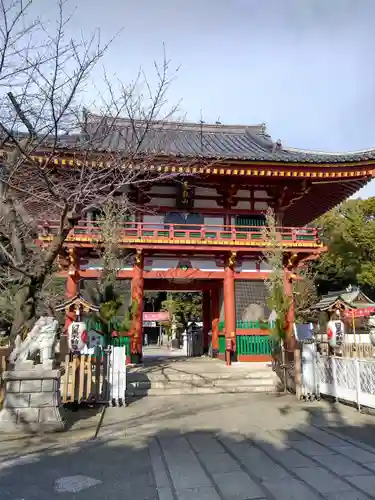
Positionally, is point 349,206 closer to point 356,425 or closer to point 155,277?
point 155,277

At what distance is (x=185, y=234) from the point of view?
15.1 meters

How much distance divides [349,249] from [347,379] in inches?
1009

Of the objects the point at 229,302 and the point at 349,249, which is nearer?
the point at 229,302

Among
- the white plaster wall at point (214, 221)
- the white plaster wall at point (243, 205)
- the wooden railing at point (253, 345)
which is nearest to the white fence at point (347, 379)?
the wooden railing at point (253, 345)

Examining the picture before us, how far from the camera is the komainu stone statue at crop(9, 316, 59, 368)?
6.82m

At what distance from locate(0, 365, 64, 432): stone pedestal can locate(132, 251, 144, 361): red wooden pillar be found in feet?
24.3

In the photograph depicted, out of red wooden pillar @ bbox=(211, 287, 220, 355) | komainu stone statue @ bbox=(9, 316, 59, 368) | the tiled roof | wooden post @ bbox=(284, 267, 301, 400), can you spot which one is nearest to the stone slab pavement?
komainu stone statue @ bbox=(9, 316, 59, 368)

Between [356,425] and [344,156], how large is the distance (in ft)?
36.0

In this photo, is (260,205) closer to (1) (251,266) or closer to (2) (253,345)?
(1) (251,266)

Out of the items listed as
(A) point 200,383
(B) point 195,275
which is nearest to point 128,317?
(B) point 195,275

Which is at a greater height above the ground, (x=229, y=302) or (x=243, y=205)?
(x=243, y=205)

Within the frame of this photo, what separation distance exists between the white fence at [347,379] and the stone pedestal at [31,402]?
578 centimetres

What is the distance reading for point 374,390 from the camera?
24.5ft

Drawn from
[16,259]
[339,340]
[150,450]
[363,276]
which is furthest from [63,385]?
[363,276]
